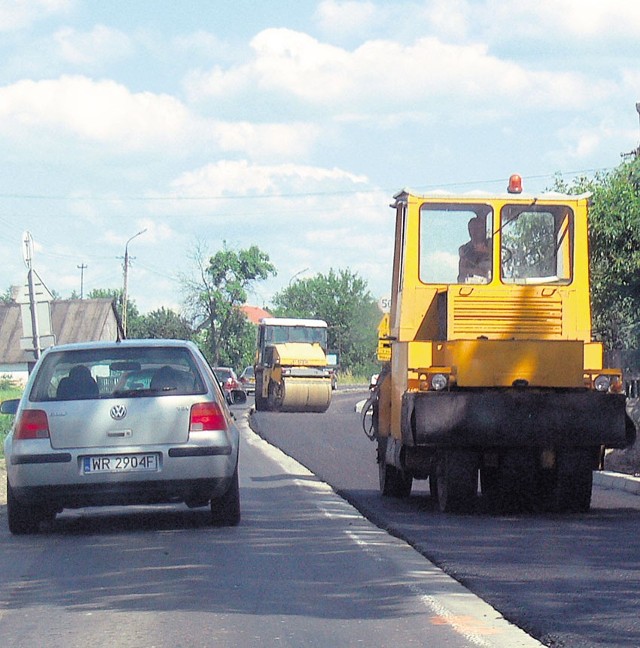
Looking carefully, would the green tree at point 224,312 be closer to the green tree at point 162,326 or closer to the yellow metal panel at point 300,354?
the green tree at point 162,326

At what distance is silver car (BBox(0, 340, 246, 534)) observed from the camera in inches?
439

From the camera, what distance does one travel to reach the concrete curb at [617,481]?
1533cm

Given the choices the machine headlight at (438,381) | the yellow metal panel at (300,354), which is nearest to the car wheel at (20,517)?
the machine headlight at (438,381)

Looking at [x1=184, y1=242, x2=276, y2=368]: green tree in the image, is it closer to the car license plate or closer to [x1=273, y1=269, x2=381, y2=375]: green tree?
[x1=273, y1=269, x2=381, y2=375]: green tree

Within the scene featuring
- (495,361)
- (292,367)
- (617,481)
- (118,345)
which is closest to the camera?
(118,345)

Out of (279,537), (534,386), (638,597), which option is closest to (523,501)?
(534,386)

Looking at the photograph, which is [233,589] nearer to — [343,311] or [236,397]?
[236,397]

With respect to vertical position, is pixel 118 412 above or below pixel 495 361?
below

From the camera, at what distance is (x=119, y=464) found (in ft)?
36.7

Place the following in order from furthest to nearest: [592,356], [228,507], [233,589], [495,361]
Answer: [592,356] → [495,361] → [228,507] → [233,589]

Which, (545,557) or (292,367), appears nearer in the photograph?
(545,557)

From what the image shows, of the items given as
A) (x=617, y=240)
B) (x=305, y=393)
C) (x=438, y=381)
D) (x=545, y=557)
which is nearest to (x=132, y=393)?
(x=438, y=381)

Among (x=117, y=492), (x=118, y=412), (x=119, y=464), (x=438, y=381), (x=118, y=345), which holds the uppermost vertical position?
(x=118, y=345)

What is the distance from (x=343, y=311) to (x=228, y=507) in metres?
110
